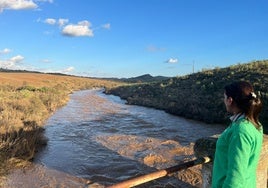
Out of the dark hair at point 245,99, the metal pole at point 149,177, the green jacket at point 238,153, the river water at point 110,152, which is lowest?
the river water at point 110,152

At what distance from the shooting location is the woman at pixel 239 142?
246 centimetres

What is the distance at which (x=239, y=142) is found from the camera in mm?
2449

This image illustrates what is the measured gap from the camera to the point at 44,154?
429 inches

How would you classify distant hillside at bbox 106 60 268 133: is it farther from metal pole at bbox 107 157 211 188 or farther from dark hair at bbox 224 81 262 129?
dark hair at bbox 224 81 262 129

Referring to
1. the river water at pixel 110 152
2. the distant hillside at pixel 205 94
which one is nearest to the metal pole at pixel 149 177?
the river water at pixel 110 152

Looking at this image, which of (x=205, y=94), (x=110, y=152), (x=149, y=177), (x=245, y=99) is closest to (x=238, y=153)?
(x=245, y=99)

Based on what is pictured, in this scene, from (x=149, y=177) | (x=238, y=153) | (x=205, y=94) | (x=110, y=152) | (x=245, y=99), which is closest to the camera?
(x=238, y=153)

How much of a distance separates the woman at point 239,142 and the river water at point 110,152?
18.4 ft

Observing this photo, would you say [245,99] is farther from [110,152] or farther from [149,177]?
[110,152]

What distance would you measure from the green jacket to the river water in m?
5.63

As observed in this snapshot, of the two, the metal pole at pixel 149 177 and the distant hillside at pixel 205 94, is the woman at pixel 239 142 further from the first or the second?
the distant hillside at pixel 205 94

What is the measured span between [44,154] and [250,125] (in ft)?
30.5

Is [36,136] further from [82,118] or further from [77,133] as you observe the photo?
[82,118]

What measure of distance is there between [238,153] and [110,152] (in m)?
8.98
